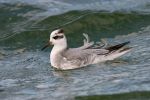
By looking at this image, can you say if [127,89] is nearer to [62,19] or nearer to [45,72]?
[45,72]

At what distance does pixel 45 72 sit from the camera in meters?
17.3

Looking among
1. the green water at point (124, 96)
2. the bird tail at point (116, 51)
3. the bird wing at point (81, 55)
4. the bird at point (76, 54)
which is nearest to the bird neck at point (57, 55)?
the bird at point (76, 54)

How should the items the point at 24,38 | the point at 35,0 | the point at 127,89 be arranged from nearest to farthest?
1. the point at 127,89
2. the point at 24,38
3. the point at 35,0

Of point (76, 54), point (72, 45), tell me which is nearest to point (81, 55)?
point (76, 54)

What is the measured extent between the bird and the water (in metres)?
0.19

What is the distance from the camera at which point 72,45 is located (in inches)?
829

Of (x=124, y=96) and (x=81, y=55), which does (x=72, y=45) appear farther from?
(x=124, y=96)

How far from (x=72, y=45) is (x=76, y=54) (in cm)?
350

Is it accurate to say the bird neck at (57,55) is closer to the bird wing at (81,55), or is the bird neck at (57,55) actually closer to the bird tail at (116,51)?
the bird wing at (81,55)

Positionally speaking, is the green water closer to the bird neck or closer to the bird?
the bird

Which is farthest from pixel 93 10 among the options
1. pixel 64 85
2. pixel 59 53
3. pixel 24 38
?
pixel 64 85

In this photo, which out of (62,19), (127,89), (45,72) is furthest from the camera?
(62,19)

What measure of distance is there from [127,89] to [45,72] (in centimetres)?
327

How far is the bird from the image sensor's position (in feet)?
57.5
